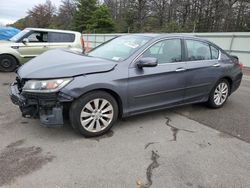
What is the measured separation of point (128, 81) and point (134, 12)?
117 ft

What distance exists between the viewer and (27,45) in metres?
8.70

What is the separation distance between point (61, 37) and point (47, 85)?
6509mm

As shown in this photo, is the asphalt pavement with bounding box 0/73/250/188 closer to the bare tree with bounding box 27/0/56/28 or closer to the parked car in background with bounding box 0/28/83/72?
the parked car in background with bounding box 0/28/83/72

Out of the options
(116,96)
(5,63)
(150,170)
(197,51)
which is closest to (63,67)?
(116,96)

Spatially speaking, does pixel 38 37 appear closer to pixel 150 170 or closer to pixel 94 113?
pixel 94 113

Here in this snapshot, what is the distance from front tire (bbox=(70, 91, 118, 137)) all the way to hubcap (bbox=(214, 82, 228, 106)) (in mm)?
2528

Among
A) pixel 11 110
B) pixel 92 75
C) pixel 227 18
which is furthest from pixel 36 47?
pixel 227 18

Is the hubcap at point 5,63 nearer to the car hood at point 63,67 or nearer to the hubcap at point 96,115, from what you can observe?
the car hood at point 63,67

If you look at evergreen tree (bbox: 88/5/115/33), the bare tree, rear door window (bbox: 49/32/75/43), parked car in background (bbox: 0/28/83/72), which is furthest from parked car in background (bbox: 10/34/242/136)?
the bare tree

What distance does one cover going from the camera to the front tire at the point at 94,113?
354 cm

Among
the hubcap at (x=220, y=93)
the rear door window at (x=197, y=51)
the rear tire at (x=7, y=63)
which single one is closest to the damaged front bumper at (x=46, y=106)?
the rear door window at (x=197, y=51)

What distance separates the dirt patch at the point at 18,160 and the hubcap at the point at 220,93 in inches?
144

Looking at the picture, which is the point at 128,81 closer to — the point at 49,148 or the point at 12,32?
the point at 49,148

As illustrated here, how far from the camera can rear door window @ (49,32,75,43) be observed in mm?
9242
